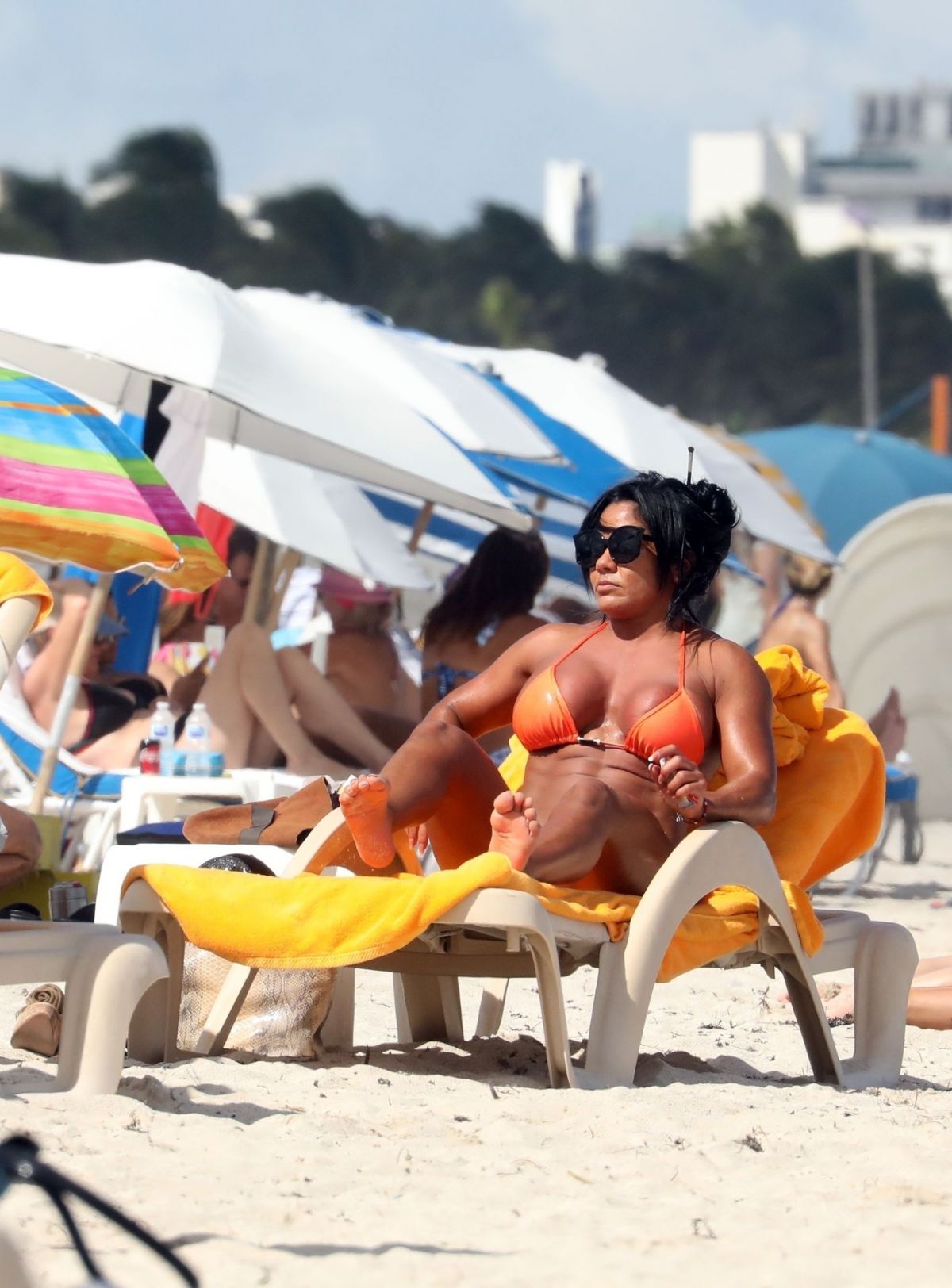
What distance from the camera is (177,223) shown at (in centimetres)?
6266

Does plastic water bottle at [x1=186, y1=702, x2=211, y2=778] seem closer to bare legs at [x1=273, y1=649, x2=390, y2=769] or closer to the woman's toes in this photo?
bare legs at [x1=273, y1=649, x2=390, y2=769]

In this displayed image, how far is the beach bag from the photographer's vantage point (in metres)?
4.03

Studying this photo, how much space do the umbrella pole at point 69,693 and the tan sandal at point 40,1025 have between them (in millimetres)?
2256

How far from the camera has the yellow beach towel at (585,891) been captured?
3.58 m

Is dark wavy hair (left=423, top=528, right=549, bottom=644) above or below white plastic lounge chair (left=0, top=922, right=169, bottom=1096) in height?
above

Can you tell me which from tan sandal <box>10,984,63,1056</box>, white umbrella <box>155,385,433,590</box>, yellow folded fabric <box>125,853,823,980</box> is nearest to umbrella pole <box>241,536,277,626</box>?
white umbrella <box>155,385,433,590</box>

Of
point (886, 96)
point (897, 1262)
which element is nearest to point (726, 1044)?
point (897, 1262)

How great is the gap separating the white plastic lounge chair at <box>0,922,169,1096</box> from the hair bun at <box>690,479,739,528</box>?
1551 millimetres

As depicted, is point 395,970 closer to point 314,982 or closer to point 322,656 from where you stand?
point 314,982

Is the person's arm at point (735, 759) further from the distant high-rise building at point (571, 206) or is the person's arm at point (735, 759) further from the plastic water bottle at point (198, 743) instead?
the distant high-rise building at point (571, 206)

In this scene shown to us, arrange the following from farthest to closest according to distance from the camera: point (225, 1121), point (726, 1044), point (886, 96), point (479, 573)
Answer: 1. point (886, 96)
2. point (479, 573)
3. point (726, 1044)
4. point (225, 1121)

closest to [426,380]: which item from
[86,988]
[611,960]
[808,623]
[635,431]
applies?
[635,431]

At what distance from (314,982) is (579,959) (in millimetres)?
541

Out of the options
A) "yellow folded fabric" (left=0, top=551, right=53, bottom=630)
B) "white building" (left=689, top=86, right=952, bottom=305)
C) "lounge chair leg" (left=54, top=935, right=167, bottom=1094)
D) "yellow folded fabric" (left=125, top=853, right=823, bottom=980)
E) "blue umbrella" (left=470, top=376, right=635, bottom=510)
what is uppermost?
"white building" (left=689, top=86, right=952, bottom=305)
